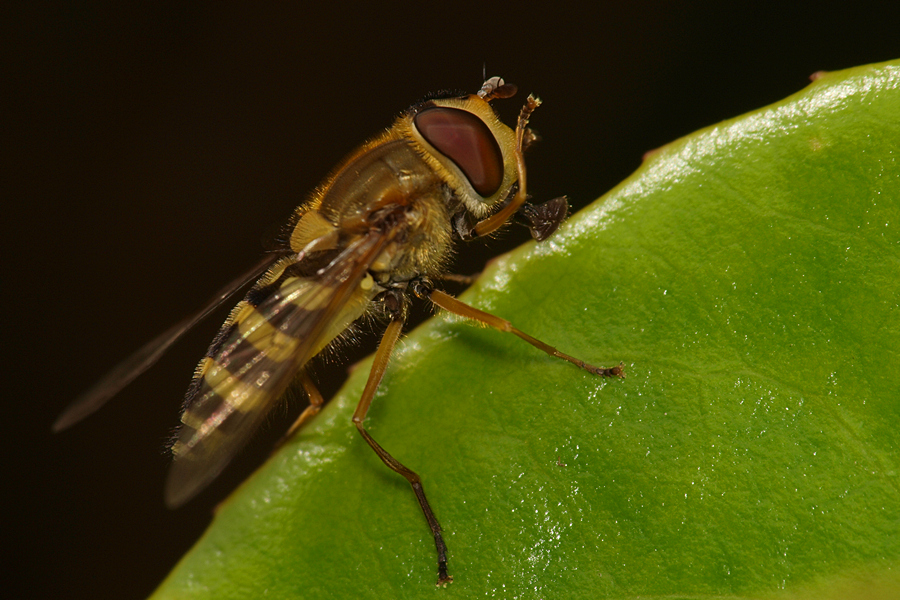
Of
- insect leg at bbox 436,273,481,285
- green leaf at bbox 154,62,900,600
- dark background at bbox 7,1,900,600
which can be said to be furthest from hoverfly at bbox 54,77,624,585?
dark background at bbox 7,1,900,600

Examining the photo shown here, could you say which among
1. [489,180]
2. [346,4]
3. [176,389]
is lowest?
[176,389]

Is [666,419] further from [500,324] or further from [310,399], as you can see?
[310,399]

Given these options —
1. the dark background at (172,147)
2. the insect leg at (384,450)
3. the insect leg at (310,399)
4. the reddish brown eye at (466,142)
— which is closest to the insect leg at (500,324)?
the insect leg at (384,450)

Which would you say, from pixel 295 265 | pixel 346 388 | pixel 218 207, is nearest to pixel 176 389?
pixel 218 207

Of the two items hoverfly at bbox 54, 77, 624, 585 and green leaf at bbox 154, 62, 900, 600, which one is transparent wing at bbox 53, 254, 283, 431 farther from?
green leaf at bbox 154, 62, 900, 600

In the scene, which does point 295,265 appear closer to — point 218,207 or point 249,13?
point 218,207

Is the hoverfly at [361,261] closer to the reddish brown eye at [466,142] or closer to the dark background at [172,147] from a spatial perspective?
the reddish brown eye at [466,142]
